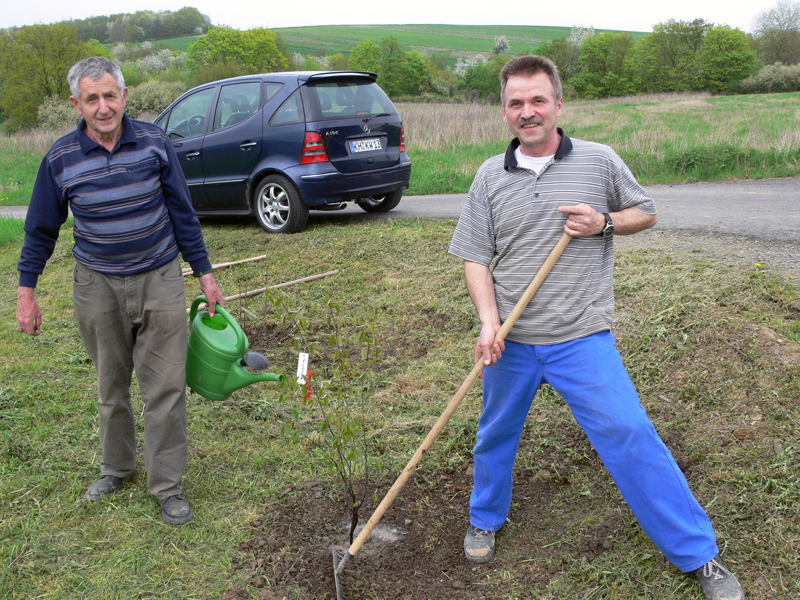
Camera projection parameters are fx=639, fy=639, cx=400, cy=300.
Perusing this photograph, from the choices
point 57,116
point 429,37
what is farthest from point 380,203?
point 429,37

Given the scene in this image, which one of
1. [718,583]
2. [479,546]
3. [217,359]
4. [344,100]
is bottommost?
Result: [479,546]

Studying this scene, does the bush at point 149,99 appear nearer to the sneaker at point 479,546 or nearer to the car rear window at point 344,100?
the car rear window at point 344,100

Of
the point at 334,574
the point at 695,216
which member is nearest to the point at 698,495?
the point at 334,574

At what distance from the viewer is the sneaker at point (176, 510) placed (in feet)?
10.2

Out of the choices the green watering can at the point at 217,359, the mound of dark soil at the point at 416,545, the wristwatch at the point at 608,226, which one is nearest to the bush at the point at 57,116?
the green watering can at the point at 217,359

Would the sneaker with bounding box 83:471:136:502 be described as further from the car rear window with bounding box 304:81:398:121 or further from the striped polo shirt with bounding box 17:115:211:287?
the car rear window with bounding box 304:81:398:121

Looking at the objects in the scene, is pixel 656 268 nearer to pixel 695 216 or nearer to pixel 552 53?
pixel 695 216

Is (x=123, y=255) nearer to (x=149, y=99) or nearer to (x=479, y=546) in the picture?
(x=479, y=546)

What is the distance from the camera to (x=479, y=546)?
2.80 metres

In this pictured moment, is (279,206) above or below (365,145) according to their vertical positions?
below

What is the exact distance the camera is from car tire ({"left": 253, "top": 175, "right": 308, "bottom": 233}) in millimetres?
7902

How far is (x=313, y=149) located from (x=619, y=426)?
6.23 m

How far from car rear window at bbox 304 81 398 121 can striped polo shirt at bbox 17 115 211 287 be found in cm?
506

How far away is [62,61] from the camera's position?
39.2m
